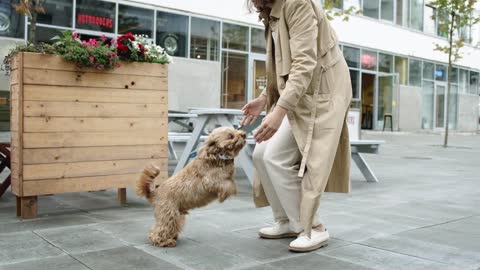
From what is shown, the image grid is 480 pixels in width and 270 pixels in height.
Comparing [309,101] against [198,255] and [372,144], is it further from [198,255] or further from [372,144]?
[372,144]

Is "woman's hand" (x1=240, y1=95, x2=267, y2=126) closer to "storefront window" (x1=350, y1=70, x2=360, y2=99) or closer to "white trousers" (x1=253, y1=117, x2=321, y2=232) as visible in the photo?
"white trousers" (x1=253, y1=117, x2=321, y2=232)

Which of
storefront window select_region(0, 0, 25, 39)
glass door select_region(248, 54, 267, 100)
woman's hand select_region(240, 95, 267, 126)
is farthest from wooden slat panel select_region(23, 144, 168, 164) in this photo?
glass door select_region(248, 54, 267, 100)

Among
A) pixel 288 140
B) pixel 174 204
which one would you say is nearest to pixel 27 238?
pixel 174 204

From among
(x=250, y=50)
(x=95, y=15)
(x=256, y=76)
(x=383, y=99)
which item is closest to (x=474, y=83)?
(x=383, y=99)

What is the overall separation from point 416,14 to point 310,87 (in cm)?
2402

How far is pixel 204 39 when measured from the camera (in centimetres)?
1620

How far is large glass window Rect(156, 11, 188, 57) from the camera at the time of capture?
15.1 meters

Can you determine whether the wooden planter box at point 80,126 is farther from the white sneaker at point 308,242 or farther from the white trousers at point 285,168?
the white sneaker at point 308,242

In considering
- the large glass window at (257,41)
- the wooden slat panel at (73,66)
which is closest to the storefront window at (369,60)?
the large glass window at (257,41)

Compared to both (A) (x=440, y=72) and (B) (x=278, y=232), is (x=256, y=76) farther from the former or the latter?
(B) (x=278, y=232)

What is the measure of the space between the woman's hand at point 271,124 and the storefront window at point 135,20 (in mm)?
11972

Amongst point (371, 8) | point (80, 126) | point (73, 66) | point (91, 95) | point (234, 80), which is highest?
point (371, 8)

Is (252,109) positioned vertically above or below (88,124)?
above

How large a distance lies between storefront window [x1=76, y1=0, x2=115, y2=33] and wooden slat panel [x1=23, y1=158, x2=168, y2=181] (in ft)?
32.0
